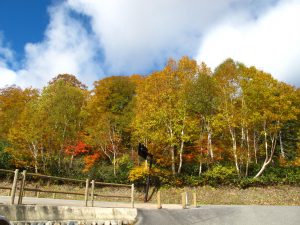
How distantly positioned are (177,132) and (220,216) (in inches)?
630

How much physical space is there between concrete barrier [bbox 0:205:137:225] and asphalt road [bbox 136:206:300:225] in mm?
827

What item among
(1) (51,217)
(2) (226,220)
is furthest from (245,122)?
(1) (51,217)

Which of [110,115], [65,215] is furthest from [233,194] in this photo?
[65,215]

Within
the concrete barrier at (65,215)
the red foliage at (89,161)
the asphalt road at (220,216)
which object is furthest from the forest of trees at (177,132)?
the concrete barrier at (65,215)

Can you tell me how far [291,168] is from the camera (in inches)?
1378

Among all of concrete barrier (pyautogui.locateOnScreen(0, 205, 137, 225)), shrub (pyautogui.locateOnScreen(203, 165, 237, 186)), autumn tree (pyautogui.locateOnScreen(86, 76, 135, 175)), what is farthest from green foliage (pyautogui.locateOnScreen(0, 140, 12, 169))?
concrete barrier (pyautogui.locateOnScreen(0, 205, 137, 225))

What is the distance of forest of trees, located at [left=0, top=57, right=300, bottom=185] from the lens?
3366cm

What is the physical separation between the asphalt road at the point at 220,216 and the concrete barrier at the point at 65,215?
0.83 m

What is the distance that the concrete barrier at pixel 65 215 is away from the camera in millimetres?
10812

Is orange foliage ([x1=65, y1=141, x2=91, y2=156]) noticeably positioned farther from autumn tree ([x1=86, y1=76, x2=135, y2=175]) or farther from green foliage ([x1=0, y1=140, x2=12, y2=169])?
green foliage ([x1=0, y1=140, x2=12, y2=169])

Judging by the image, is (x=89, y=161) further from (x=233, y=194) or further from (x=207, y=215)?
(x=207, y=215)

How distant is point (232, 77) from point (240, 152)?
7.90 meters

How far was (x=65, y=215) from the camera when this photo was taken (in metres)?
12.7

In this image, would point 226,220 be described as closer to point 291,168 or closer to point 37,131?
point 291,168
